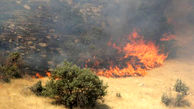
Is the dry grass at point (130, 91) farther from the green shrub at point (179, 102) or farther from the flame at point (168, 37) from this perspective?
the flame at point (168, 37)

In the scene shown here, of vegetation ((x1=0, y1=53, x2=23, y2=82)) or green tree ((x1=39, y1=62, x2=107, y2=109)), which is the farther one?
vegetation ((x1=0, y1=53, x2=23, y2=82))

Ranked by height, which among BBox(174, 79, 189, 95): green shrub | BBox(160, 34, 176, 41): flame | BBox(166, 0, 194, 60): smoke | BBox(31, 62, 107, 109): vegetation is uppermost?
BBox(166, 0, 194, 60): smoke

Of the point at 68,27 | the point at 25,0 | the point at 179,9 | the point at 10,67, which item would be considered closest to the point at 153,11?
the point at 179,9

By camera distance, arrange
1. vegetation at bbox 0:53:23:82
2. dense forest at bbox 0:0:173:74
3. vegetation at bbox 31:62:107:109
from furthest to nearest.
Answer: dense forest at bbox 0:0:173:74, vegetation at bbox 0:53:23:82, vegetation at bbox 31:62:107:109

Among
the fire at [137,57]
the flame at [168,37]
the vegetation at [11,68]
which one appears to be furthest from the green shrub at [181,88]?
the flame at [168,37]

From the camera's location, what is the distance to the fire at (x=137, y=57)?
60.1ft

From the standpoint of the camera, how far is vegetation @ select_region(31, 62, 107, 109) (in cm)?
1005

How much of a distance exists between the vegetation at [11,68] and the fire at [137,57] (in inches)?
288

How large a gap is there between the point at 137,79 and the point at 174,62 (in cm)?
824

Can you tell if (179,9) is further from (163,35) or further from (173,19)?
(163,35)

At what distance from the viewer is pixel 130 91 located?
1419 cm

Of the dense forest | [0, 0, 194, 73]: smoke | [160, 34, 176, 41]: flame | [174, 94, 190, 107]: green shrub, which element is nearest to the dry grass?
[174, 94, 190, 107]: green shrub

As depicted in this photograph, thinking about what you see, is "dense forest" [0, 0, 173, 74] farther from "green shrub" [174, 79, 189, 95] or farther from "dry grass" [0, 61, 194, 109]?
"green shrub" [174, 79, 189, 95]

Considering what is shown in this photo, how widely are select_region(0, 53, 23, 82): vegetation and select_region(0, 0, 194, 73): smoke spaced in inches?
75.1
